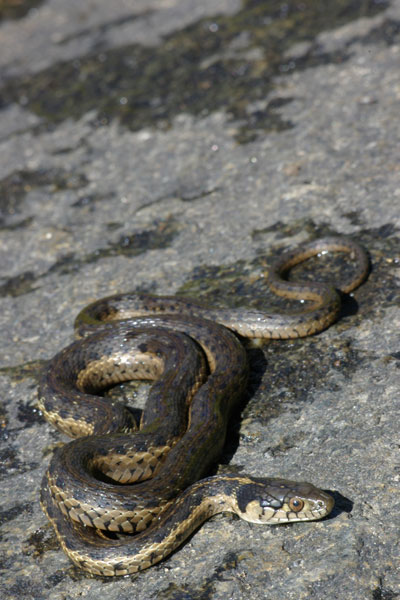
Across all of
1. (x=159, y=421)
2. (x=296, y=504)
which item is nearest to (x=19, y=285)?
(x=159, y=421)

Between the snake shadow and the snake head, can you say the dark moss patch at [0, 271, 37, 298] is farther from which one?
the snake head

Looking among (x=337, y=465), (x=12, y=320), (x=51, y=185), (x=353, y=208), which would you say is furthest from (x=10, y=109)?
(x=337, y=465)

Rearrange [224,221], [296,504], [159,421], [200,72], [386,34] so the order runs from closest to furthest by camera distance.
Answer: [296,504] < [159,421] < [224,221] < [386,34] < [200,72]

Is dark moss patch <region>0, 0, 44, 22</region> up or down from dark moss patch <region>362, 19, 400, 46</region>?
up

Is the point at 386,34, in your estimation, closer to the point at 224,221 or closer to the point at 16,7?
the point at 224,221

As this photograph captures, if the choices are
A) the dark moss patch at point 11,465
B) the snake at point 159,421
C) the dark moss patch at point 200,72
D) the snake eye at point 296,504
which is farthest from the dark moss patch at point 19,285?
the snake eye at point 296,504

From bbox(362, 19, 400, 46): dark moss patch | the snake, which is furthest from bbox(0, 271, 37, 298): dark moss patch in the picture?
bbox(362, 19, 400, 46): dark moss patch

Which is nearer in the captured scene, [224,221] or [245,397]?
[245,397]
